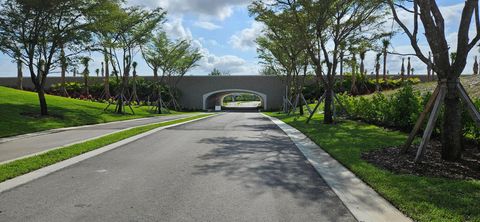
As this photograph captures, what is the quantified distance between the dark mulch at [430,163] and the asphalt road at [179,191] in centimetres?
148

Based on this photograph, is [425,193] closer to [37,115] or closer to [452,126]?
[452,126]

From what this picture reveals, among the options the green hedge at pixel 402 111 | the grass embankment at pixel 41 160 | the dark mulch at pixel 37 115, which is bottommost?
the grass embankment at pixel 41 160

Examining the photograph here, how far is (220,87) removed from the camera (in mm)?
59594

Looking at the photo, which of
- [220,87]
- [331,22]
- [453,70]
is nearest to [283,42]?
[331,22]

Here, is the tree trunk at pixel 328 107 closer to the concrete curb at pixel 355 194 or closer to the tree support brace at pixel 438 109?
the concrete curb at pixel 355 194

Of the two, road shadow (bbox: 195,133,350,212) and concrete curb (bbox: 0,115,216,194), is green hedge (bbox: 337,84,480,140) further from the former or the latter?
concrete curb (bbox: 0,115,216,194)

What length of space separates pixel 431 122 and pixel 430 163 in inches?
30.1

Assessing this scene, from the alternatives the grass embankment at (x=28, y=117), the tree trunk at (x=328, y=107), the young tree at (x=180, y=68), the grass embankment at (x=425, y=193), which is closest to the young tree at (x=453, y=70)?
the grass embankment at (x=425, y=193)

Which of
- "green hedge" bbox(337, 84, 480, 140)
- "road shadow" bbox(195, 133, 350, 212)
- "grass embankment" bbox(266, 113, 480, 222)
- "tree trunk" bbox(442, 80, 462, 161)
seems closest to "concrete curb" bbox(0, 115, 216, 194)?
"road shadow" bbox(195, 133, 350, 212)

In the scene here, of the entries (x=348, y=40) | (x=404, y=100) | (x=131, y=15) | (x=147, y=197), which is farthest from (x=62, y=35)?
(x=147, y=197)

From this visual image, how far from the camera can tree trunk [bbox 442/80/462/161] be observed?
26.4ft

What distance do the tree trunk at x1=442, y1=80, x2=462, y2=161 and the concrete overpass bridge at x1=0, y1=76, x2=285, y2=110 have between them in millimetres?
49817

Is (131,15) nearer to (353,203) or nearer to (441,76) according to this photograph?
(441,76)

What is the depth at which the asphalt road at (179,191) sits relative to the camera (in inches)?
196
